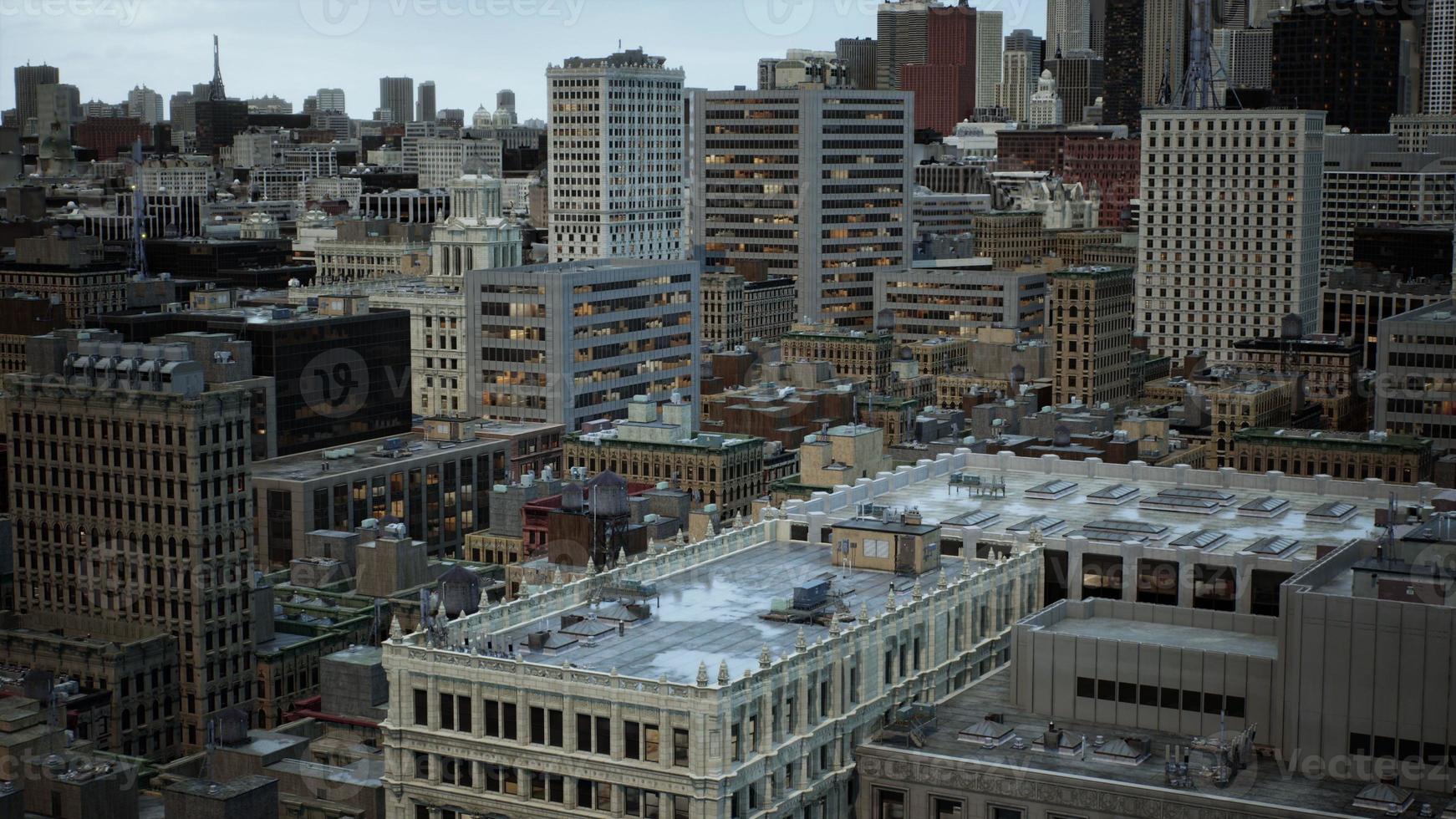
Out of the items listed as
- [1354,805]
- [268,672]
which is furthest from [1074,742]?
[268,672]

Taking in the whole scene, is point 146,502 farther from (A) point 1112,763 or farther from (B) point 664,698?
(A) point 1112,763

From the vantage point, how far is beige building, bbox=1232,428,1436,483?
18425 centimetres

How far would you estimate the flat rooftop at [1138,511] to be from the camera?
124 metres

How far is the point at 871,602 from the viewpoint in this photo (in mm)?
110250

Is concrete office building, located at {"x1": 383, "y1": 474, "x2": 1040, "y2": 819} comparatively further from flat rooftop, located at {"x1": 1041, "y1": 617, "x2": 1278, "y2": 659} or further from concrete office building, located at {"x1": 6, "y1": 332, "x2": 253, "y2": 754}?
concrete office building, located at {"x1": 6, "y1": 332, "x2": 253, "y2": 754}

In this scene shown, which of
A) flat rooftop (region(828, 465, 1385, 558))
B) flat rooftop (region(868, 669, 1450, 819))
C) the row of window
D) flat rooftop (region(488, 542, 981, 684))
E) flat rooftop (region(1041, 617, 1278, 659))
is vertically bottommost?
flat rooftop (region(868, 669, 1450, 819))

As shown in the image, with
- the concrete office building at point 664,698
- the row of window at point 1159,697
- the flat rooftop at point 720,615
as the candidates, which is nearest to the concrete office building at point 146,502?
the flat rooftop at point 720,615

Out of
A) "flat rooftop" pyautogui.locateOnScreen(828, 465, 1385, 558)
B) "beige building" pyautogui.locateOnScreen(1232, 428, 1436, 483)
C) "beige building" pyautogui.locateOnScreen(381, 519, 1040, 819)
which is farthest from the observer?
"beige building" pyautogui.locateOnScreen(1232, 428, 1436, 483)

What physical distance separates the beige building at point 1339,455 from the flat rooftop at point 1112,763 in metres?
90.9

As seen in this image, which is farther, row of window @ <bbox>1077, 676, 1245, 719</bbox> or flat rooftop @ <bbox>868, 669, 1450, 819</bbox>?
row of window @ <bbox>1077, 676, 1245, 719</bbox>

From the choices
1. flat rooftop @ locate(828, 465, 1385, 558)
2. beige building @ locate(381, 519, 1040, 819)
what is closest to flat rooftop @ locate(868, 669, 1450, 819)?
beige building @ locate(381, 519, 1040, 819)

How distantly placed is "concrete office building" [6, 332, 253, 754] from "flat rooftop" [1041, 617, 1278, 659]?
65.5m

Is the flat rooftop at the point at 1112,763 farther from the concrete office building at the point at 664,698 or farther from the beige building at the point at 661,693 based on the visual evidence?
the beige building at the point at 661,693

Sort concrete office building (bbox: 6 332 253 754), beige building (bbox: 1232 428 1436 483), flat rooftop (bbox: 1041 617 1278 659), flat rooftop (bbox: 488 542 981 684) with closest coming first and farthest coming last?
flat rooftop (bbox: 488 542 981 684), flat rooftop (bbox: 1041 617 1278 659), concrete office building (bbox: 6 332 253 754), beige building (bbox: 1232 428 1436 483)
